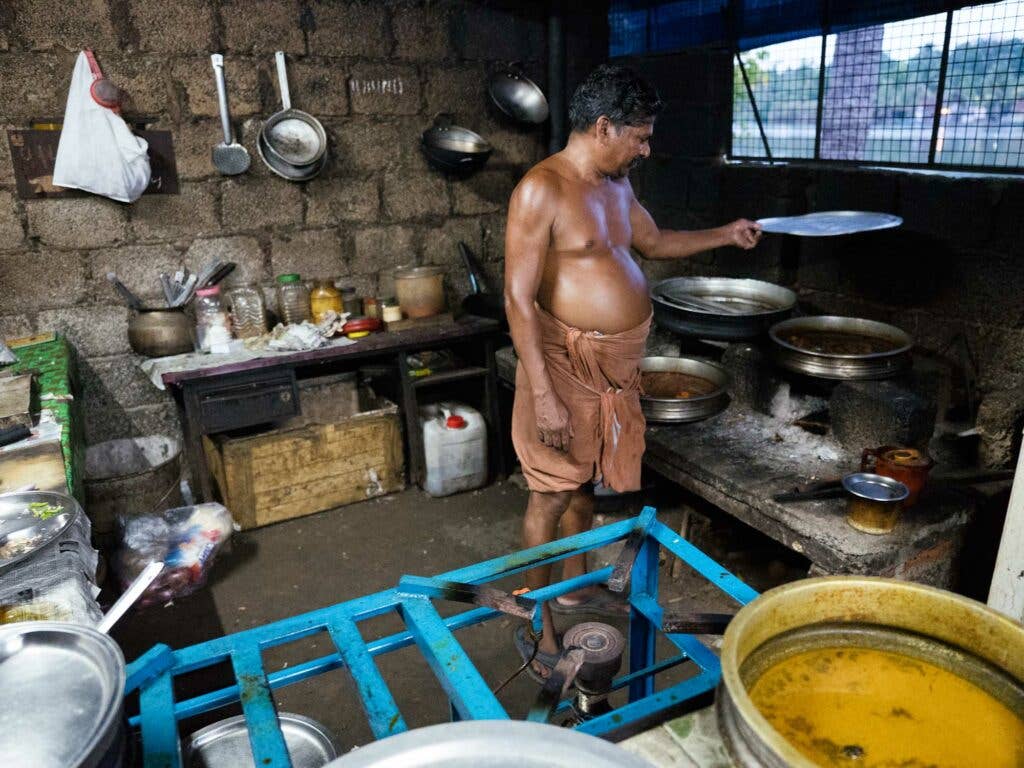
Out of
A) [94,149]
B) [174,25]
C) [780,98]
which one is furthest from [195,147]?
[780,98]

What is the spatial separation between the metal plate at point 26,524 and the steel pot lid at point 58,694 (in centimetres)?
91

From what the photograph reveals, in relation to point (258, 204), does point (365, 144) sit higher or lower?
higher

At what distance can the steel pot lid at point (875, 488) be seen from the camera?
2.81 metres

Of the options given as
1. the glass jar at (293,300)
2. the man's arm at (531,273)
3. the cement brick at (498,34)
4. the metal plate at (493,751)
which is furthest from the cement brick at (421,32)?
the metal plate at (493,751)

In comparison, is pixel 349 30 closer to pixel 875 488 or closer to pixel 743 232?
pixel 743 232

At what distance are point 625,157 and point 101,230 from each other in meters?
3.49

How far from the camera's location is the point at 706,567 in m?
1.83

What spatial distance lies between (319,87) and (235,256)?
1.31 meters

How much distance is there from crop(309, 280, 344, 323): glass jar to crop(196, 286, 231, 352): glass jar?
61cm

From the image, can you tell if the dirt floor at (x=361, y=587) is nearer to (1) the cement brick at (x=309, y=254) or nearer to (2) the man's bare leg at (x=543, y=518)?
(2) the man's bare leg at (x=543, y=518)

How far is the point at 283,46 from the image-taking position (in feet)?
15.8

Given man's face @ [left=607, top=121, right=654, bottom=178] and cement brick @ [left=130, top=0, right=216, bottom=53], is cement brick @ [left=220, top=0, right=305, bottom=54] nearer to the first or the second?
cement brick @ [left=130, top=0, right=216, bottom=53]

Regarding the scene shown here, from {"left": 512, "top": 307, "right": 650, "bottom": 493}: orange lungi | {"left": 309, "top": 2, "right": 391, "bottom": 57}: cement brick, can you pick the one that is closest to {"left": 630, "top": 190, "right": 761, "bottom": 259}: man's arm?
{"left": 512, "top": 307, "right": 650, "bottom": 493}: orange lungi

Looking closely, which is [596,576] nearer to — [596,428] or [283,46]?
[596,428]
